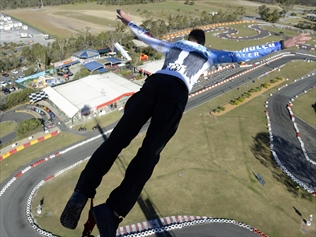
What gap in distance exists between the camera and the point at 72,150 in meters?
27.8

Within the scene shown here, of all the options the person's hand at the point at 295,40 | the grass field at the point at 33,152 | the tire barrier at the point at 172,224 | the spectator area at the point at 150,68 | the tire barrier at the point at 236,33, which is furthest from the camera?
the tire barrier at the point at 236,33

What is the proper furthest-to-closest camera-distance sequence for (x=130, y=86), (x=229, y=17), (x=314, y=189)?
(x=229, y=17) < (x=130, y=86) < (x=314, y=189)

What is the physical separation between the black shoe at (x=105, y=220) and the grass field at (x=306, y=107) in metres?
35.6

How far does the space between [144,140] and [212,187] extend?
19118 millimetres

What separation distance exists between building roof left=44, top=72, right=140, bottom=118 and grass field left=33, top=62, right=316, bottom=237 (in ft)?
32.6

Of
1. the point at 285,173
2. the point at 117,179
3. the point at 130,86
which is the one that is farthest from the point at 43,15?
the point at 285,173

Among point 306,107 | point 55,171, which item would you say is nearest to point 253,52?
point 55,171

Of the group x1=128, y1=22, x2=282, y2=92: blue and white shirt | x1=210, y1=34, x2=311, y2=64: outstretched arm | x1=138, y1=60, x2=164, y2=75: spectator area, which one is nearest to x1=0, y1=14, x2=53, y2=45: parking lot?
x1=138, y1=60, x2=164, y2=75: spectator area

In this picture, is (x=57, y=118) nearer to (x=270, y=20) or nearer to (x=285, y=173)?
(x=285, y=173)

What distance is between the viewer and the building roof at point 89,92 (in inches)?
1342

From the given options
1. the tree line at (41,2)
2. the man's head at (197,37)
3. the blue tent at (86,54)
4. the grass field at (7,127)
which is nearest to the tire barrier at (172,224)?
the man's head at (197,37)

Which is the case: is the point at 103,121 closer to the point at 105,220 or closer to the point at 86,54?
the point at 86,54

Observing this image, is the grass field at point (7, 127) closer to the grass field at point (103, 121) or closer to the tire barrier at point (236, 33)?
the grass field at point (103, 121)

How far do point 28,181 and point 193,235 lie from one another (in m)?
16.1
